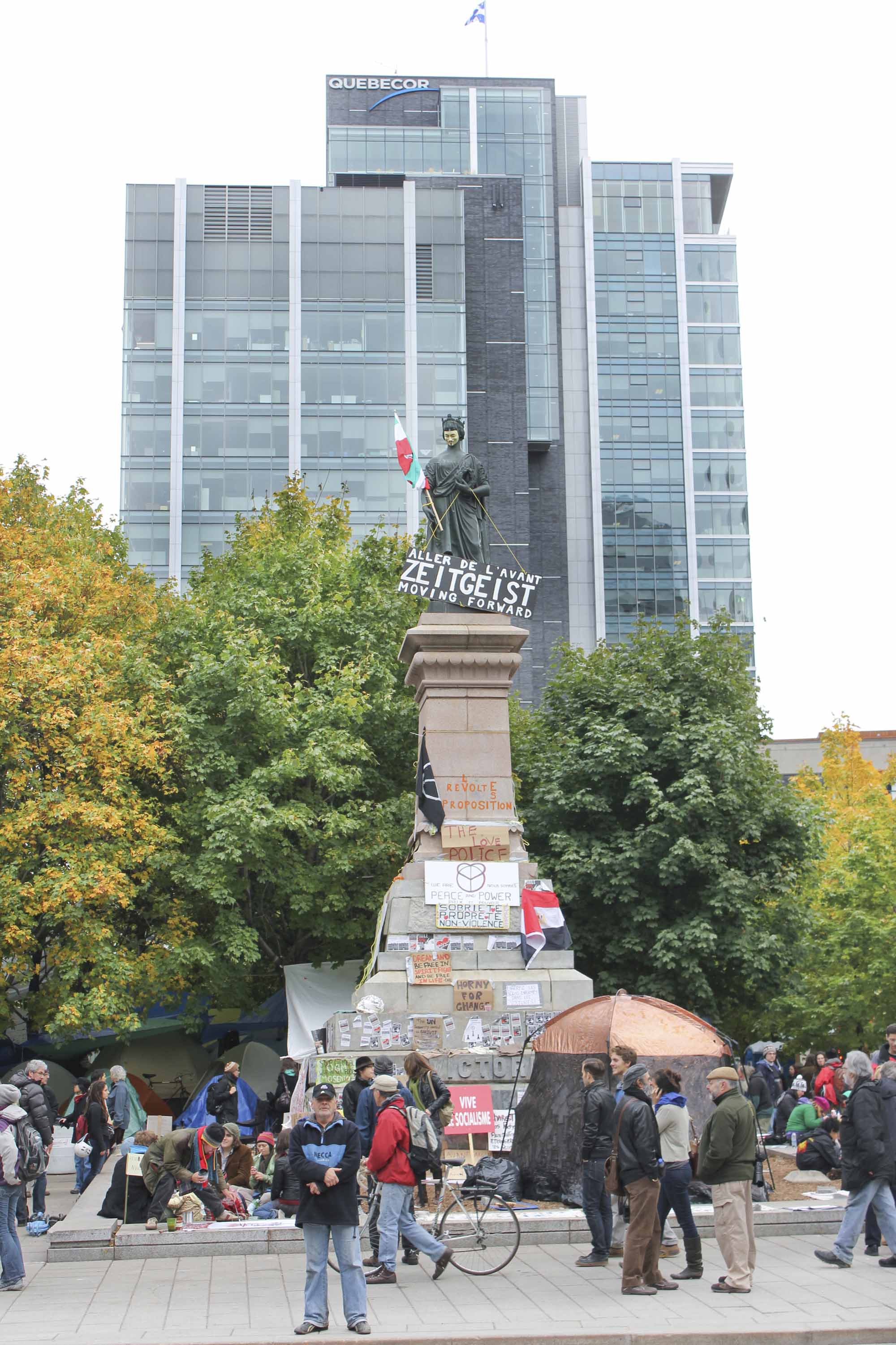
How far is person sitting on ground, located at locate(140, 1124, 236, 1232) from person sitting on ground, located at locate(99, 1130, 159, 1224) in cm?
7

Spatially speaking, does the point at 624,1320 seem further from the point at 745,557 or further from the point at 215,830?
the point at 745,557

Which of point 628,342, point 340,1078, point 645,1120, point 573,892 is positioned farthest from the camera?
point 628,342

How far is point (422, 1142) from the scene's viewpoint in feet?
39.6

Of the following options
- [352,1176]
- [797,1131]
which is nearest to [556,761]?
[797,1131]

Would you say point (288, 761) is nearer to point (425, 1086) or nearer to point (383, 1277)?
point (425, 1086)

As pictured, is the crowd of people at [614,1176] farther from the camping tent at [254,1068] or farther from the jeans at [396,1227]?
the camping tent at [254,1068]

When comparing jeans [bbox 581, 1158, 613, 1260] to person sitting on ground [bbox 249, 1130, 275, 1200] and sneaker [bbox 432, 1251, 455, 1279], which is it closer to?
sneaker [bbox 432, 1251, 455, 1279]

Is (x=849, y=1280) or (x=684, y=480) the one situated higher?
(x=684, y=480)

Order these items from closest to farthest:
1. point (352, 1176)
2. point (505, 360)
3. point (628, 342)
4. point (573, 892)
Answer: point (352, 1176) → point (573, 892) → point (505, 360) → point (628, 342)

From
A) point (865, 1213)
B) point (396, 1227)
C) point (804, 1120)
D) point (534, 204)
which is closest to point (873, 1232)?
point (865, 1213)

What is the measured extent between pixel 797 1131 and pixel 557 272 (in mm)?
78689

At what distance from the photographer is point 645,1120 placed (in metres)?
11.0

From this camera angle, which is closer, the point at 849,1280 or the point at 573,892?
the point at 849,1280

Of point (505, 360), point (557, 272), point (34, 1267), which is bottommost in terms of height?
point (34, 1267)
